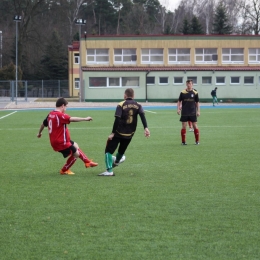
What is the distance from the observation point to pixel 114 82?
62.9 m

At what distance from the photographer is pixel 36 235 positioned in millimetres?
6902

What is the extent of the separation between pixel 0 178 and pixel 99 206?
137 inches

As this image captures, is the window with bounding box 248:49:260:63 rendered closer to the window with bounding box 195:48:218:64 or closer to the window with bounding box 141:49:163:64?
the window with bounding box 195:48:218:64

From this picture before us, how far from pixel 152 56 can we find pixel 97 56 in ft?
18.8

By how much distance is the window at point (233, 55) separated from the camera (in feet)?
210

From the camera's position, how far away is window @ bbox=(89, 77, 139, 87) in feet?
205

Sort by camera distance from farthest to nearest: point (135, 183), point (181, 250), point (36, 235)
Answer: point (135, 183)
point (36, 235)
point (181, 250)

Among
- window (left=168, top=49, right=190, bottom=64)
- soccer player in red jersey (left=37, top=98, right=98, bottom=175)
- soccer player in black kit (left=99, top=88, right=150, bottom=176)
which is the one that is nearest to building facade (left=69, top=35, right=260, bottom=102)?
window (left=168, top=49, right=190, bottom=64)

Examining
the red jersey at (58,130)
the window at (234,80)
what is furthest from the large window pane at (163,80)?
the red jersey at (58,130)

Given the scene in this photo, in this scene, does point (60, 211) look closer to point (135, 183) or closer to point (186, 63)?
point (135, 183)

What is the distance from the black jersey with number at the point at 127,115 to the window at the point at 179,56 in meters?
53.2

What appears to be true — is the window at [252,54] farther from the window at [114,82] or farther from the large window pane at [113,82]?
the large window pane at [113,82]

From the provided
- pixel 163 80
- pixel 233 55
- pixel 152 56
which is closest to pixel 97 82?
pixel 152 56

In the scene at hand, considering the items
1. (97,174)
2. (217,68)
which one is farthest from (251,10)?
(97,174)
